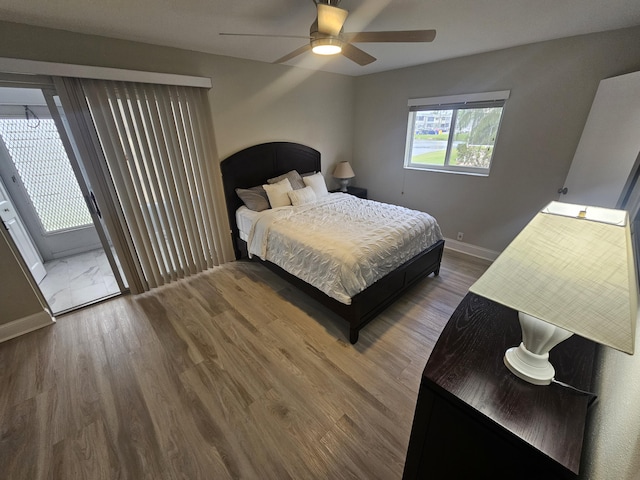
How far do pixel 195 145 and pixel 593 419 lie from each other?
3.34m

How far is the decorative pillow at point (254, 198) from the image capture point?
3.05 m

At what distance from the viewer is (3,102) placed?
2908 mm

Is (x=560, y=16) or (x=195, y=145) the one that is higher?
(x=560, y=16)

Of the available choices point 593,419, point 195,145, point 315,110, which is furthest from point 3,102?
point 593,419

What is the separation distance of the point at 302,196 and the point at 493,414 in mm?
2847

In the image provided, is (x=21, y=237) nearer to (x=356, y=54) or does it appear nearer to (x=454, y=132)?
(x=356, y=54)

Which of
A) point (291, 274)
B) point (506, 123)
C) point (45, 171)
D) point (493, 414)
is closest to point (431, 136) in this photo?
point (506, 123)

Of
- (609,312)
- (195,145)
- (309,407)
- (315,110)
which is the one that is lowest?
(309,407)

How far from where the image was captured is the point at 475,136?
3150 mm

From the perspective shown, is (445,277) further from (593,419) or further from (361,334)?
(593,419)

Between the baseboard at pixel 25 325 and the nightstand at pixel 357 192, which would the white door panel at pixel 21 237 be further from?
the nightstand at pixel 357 192

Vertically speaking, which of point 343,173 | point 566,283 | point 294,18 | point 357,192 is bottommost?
point 357,192

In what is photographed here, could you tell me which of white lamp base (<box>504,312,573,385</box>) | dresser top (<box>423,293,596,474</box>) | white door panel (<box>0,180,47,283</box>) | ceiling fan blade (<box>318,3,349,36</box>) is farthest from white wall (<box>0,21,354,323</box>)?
white lamp base (<box>504,312,573,385</box>)

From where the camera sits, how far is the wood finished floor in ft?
4.42
